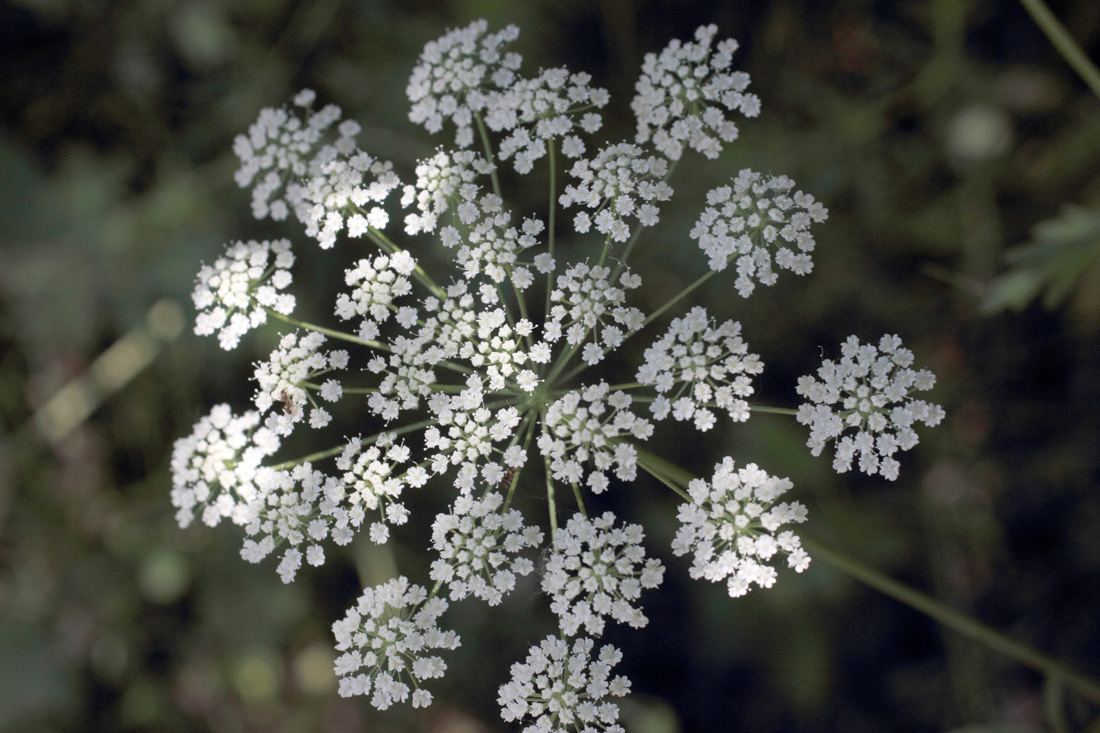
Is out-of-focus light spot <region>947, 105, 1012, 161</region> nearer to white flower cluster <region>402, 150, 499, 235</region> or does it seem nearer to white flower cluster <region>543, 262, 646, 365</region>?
white flower cluster <region>543, 262, 646, 365</region>

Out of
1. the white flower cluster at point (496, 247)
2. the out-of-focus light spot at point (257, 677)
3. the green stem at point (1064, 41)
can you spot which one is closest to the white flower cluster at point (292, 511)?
the white flower cluster at point (496, 247)

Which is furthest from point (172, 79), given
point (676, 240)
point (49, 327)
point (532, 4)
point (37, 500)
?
point (676, 240)

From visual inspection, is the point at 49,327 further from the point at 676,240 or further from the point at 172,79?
the point at 676,240

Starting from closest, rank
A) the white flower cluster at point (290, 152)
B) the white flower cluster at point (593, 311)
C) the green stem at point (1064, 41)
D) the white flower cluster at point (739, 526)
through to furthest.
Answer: the white flower cluster at point (739, 526) < the white flower cluster at point (593, 311) < the white flower cluster at point (290, 152) < the green stem at point (1064, 41)

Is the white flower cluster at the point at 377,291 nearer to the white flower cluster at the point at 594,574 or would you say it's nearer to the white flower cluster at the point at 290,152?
the white flower cluster at the point at 290,152

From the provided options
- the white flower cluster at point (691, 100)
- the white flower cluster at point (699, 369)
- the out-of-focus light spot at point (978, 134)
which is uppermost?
the out-of-focus light spot at point (978, 134)

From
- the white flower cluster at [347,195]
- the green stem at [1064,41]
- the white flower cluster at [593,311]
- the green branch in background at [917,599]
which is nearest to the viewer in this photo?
the white flower cluster at [593,311]
